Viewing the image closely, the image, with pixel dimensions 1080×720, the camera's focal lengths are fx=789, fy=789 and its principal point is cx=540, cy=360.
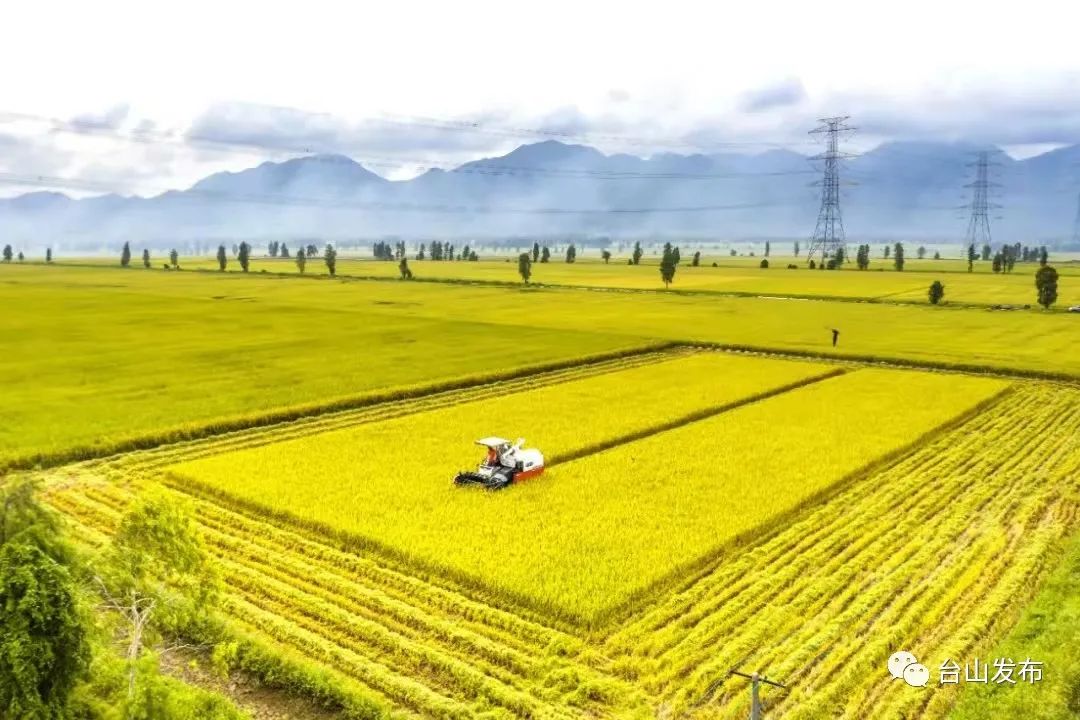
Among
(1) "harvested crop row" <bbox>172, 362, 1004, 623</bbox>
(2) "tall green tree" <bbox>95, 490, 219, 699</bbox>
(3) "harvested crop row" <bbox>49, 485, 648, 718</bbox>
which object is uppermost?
(2) "tall green tree" <bbox>95, 490, 219, 699</bbox>

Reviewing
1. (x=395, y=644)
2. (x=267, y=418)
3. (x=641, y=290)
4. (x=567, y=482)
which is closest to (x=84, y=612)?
(x=395, y=644)

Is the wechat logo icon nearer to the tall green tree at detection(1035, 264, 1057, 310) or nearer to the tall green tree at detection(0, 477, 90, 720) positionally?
the tall green tree at detection(0, 477, 90, 720)

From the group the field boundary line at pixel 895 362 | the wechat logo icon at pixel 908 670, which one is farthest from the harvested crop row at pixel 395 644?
the field boundary line at pixel 895 362

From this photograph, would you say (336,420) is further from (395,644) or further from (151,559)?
(151,559)

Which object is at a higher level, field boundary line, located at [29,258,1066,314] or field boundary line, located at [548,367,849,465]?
field boundary line, located at [29,258,1066,314]

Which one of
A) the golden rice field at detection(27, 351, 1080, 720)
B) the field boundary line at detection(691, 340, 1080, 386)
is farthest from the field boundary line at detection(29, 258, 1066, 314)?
the golden rice field at detection(27, 351, 1080, 720)

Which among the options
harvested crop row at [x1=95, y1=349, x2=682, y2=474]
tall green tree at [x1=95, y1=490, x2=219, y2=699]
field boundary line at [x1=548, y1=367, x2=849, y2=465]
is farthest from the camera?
field boundary line at [x1=548, y1=367, x2=849, y2=465]
